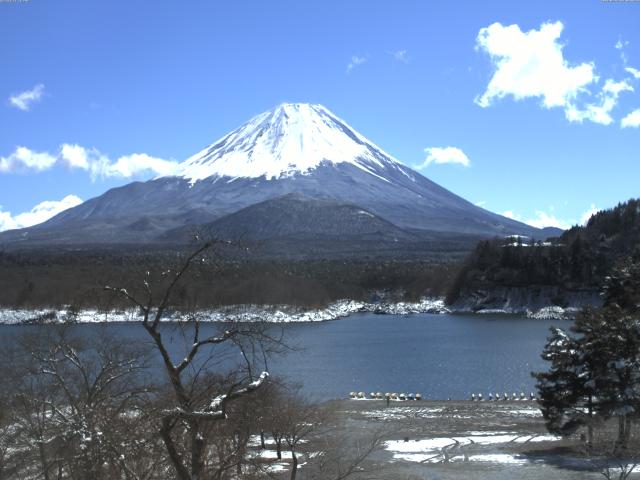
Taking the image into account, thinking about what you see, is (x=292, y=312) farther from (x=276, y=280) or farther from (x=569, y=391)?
(x=569, y=391)

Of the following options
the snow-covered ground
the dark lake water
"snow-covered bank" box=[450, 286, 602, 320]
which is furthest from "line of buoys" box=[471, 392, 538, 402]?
"snow-covered bank" box=[450, 286, 602, 320]

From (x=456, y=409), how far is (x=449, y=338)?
28555 mm

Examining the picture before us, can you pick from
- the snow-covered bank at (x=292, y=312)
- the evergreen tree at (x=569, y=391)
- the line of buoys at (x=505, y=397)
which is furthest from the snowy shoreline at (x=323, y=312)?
the evergreen tree at (x=569, y=391)

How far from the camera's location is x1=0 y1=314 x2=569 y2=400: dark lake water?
33344mm

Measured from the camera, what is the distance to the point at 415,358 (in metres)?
43.3

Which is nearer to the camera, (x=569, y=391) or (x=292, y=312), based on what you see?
(x=569, y=391)

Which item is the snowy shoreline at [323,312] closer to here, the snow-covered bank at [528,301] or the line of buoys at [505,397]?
the snow-covered bank at [528,301]

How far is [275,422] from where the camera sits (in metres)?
15.7

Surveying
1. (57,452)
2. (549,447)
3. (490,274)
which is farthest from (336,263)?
(57,452)

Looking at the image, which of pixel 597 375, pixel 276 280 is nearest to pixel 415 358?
pixel 597 375

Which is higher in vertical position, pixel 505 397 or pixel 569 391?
pixel 569 391

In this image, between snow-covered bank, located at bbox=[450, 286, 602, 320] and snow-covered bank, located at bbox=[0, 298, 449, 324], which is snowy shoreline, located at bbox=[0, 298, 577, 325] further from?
snow-covered bank, located at bbox=[450, 286, 602, 320]

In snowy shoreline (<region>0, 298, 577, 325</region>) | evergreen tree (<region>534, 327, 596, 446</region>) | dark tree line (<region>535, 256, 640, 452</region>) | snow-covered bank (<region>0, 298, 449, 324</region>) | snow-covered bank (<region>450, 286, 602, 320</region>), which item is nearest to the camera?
dark tree line (<region>535, 256, 640, 452</region>)

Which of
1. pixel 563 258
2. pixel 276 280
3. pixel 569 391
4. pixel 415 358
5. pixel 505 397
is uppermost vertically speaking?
pixel 563 258
